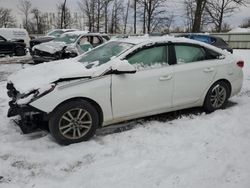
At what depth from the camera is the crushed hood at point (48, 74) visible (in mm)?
4559

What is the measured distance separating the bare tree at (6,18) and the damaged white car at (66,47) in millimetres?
59165

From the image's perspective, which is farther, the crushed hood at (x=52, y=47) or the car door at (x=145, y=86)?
the crushed hood at (x=52, y=47)

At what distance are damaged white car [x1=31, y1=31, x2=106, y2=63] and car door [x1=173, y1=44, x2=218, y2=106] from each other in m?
7.31

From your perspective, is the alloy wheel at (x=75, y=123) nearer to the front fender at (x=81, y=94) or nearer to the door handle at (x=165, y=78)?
the front fender at (x=81, y=94)

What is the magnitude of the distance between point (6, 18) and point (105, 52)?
2745 inches

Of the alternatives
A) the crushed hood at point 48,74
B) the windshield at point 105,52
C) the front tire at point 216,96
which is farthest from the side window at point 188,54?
the crushed hood at point 48,74

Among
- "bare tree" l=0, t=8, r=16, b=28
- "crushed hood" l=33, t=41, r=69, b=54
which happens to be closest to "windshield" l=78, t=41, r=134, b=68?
"crushed hood" l=33, t=41, r=69, b=54

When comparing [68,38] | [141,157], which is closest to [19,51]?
[68,38]

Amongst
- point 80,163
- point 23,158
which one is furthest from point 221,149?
point 23,158

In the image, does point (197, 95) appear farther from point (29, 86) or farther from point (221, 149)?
point (29, 86)

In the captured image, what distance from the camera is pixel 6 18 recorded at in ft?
224

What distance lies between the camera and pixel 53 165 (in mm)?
3965

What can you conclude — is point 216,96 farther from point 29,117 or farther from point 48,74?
point 29,117

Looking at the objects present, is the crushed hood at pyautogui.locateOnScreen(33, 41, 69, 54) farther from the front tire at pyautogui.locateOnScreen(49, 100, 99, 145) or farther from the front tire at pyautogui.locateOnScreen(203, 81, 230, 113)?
the front tire at pyautogui.locateOnScreen(49, 100, 99, 145)
